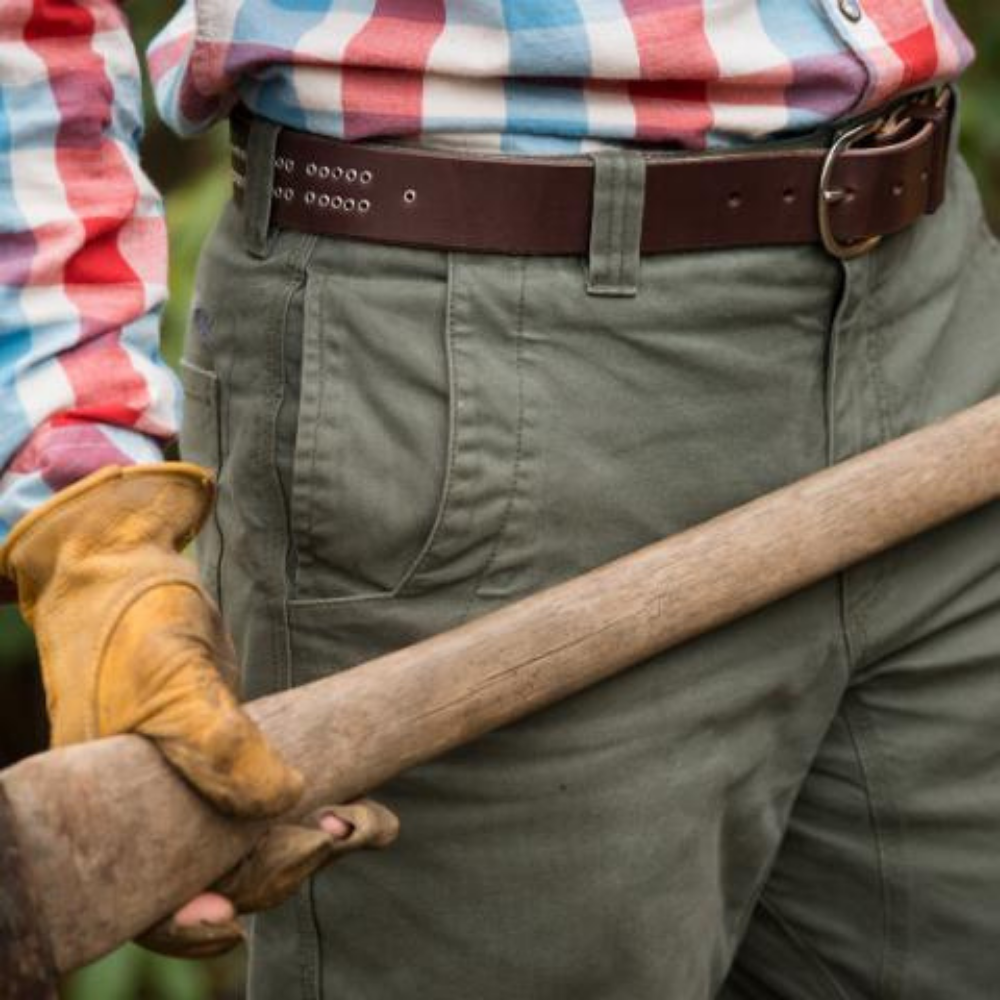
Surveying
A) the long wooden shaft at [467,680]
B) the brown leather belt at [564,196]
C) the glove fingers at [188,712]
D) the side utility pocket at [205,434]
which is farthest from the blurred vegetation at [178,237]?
the glove fingers at [188,712]

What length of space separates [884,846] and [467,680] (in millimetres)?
397

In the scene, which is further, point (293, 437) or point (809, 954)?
point (809, 954)

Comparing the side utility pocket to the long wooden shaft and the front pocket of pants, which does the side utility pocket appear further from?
the long wooden shaft

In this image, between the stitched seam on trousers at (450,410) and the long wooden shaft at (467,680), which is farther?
the stitched seam on trousers at (450,410)

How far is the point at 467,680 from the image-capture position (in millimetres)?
1377

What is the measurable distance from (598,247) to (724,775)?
364 millimetres

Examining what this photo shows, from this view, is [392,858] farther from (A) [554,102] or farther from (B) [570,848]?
(A) [554,102]

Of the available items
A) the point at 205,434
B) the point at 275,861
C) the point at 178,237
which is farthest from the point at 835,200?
the point at 178,237

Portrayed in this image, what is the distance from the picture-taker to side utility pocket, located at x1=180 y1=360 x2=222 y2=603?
158 centimetres

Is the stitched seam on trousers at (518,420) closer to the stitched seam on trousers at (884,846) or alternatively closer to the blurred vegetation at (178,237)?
the stitched seam on trousers at (884,846)

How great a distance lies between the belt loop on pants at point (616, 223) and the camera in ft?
4.72

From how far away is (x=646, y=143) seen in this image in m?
1.47

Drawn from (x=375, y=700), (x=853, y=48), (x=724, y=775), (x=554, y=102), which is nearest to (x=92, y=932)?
(x=375, y=700)

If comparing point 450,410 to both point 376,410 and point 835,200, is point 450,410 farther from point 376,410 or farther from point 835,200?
point 835,200
